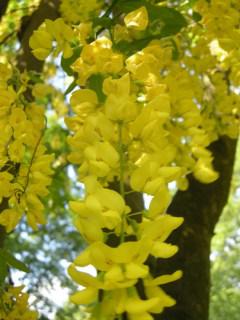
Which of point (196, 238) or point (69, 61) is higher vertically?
point (69, 61)

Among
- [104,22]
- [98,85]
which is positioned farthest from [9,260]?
[104,22]

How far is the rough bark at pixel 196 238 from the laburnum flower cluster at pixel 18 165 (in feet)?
2.99

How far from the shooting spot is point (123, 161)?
79cm

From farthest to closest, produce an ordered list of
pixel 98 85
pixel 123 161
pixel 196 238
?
pixel 196 238, pixel 98 85, pixel 123 161

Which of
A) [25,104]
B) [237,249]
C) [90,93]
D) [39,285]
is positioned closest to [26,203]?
[25,104]

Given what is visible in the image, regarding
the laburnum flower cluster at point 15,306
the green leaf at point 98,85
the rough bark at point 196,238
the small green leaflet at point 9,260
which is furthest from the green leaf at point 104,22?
the rough bark at point 196,238

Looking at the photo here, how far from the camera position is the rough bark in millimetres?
2059

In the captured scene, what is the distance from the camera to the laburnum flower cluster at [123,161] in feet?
2.23

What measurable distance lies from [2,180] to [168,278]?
546 millimetres

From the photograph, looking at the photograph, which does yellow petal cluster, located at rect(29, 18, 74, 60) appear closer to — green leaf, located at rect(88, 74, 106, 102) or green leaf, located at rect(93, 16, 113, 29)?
green leaf, located at rect(93, 16, 113, 29)

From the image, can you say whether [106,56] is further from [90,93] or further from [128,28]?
[128,28]

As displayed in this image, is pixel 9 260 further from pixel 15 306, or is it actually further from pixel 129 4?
pixel 129 4

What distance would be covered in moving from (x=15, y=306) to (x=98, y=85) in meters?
0.66

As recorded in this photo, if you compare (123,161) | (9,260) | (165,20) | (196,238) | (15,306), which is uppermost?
(123,161)
